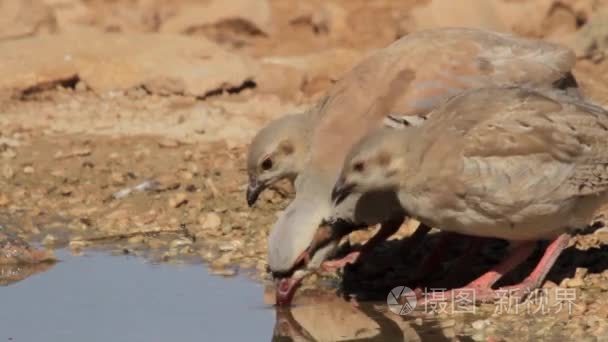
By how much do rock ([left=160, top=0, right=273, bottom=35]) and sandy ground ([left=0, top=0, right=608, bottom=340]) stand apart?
0.01 metres

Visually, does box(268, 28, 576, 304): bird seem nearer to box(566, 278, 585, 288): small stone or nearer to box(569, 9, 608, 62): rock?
box(566, 278, 585, 288): small stone

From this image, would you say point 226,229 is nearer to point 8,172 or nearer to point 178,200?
point 178,200

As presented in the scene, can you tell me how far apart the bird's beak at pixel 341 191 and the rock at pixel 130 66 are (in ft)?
14.4

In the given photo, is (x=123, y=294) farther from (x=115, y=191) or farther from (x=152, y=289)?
(x=115, y=191)

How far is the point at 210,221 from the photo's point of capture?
1035cm

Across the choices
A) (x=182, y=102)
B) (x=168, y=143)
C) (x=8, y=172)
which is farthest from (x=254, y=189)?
(x=182, y=102)

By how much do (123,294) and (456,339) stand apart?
2035mm

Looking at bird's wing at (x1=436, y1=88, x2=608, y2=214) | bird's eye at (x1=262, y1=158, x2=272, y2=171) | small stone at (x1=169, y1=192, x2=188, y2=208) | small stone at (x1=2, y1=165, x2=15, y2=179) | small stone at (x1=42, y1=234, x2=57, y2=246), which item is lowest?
small stone at (x1=2, y1=165, x2=15, y2=179)

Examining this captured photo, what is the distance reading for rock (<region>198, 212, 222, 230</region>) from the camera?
33.9 ft

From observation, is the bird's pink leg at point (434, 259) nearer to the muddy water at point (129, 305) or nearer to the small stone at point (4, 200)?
the muddy water at point (129, 305)

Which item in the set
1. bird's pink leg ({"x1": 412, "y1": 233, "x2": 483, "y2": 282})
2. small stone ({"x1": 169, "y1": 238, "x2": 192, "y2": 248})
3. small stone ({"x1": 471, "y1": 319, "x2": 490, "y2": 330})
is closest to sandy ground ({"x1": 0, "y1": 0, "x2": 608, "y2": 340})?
small stone ({"x1": 169, "y1": 238, "x2": 192, "y2": 248})

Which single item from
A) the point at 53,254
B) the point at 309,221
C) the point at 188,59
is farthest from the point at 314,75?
the point at 309,221

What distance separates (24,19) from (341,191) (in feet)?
21.2

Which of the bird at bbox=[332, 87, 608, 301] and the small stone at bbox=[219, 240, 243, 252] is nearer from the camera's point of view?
the bird at bbox=[332, 87, 608, 301]
